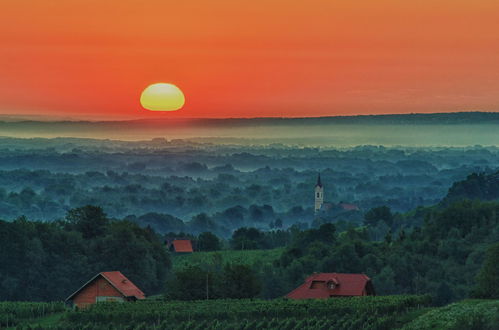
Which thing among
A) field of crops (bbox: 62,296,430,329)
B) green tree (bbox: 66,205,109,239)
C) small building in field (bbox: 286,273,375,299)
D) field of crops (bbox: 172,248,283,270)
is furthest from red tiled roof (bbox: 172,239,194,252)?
field of crops (bbox: 62,296,430,329)

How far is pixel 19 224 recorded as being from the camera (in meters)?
70.8

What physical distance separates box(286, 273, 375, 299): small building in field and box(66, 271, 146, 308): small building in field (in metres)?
8.79

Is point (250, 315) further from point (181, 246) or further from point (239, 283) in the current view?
point (181, 246)

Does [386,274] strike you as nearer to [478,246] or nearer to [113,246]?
[478,246]

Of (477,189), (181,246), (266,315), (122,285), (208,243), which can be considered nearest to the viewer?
(266,315)

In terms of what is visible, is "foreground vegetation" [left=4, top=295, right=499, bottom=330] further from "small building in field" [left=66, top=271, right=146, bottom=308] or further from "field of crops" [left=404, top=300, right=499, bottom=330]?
"small building in field" [left=66, top=271, right=146, bottom=308]

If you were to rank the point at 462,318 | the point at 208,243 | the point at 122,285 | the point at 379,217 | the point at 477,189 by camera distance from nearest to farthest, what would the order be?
the point at 462,318 < the point at 122,285 < the point at 208,243 < the point at 379,217 < the point at 477,189

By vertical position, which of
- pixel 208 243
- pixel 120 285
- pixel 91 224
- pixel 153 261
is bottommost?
pixel 208 243

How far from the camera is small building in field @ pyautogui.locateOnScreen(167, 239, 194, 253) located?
103 meters

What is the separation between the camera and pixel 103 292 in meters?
53.6

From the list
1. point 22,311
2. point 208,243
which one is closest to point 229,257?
point 208,243

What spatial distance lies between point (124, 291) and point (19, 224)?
65.6ft

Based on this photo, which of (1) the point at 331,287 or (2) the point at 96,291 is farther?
(2) the point at 96,291

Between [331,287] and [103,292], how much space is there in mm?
12400
